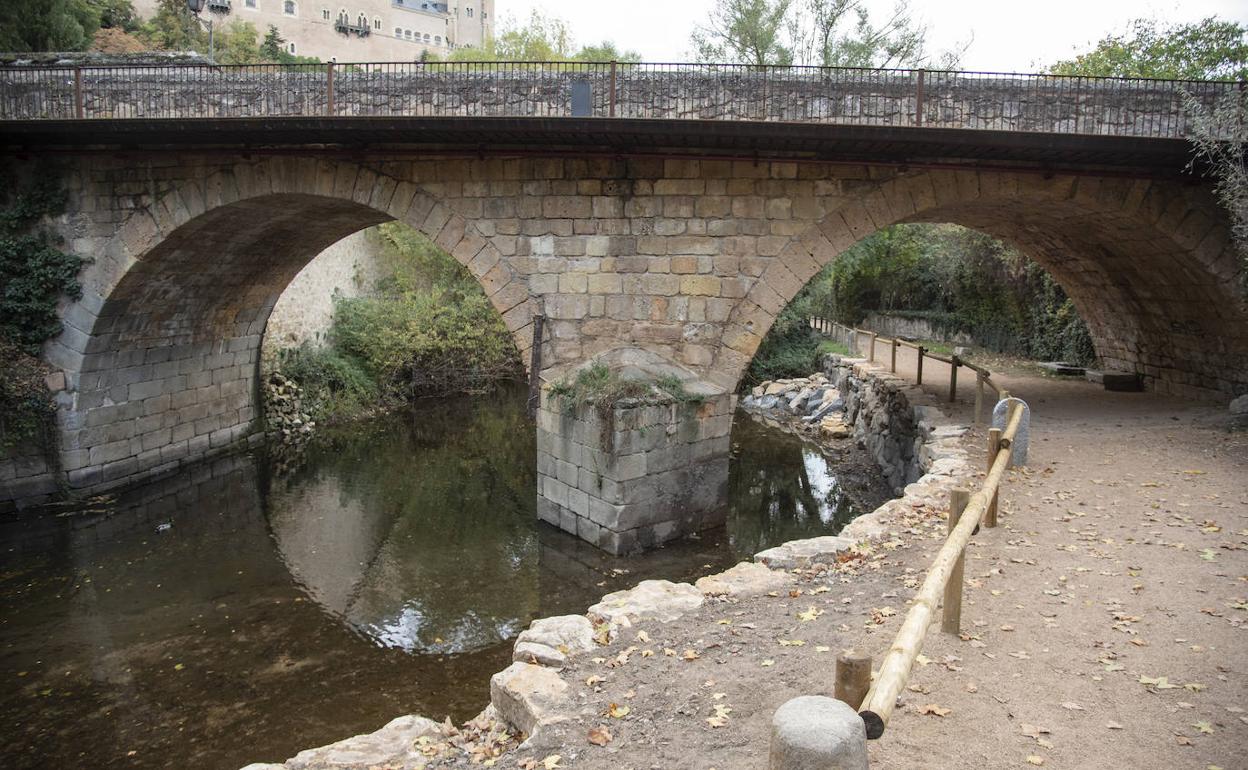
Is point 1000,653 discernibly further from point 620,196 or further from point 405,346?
point 405,346

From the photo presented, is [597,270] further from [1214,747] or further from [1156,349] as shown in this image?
[1156,349]

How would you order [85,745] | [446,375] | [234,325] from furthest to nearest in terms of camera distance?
1. [446,375]
2. [234,325]
3. [85,745]

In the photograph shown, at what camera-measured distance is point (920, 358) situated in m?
12.9

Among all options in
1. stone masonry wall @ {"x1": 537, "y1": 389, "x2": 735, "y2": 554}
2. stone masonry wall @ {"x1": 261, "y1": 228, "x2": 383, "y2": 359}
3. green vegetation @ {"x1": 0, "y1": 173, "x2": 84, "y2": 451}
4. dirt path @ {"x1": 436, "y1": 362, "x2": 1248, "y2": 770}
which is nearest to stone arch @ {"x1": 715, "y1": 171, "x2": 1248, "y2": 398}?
stone masonry wall @ {"x1": 537, "y1": 389, "x2": 735, "y2": 554}

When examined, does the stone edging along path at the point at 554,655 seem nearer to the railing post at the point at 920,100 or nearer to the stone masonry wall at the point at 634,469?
the stone masonry wall at the point at 634,469

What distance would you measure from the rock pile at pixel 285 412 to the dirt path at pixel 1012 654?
1149 cm

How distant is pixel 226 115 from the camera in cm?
868

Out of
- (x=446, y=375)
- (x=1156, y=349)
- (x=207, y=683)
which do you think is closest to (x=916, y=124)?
(x=1156, y=349)

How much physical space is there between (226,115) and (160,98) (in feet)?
3.20

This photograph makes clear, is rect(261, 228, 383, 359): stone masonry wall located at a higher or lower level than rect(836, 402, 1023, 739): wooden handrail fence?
higher

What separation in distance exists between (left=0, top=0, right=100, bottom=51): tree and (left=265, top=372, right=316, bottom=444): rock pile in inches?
304

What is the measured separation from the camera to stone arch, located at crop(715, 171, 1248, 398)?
8438 mm

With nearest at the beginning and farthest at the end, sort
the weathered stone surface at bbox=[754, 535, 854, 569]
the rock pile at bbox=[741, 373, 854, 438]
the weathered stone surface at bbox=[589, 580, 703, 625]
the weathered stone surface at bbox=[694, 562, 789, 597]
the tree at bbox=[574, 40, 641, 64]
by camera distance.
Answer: the weathered stone surface at bbox=[589, 580, 703, 625], the weathered stone surface at bbox=[694, 562, 789, 597], the weathered stone surface at bbox=[754, 535, 854, 569], the rock pile at bbox=[741, 373, 854, 438], the tree at bbox=[574, 40, 641, 64]

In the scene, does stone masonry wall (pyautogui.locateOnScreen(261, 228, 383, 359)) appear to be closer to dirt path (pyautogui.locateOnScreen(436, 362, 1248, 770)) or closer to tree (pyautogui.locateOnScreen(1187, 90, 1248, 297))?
dirt path (pyautogui.locateOnScreen(436, 362, 1248, 770))
